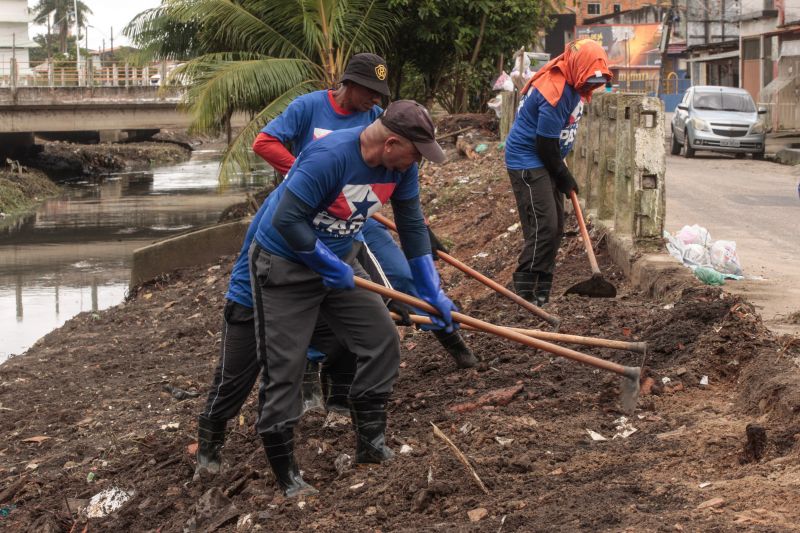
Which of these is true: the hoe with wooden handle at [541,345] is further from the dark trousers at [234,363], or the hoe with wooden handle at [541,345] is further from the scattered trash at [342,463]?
the scattered trash at [342,463]

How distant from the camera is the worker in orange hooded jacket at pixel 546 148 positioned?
293 inches

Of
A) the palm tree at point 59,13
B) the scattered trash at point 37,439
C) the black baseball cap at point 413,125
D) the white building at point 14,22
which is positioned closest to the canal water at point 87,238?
the scattered trash at point 37,439

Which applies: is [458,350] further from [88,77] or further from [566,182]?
[88,77]

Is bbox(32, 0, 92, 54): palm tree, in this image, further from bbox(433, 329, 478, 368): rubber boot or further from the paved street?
bbox(433, 329, 478, 368): rubber boot

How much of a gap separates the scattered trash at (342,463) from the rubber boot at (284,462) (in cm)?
29

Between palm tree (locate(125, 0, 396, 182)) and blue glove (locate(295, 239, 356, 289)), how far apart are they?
13.1 m

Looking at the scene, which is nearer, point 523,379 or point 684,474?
point 684,474

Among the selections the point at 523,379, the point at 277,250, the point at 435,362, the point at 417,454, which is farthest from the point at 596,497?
the point at 435,362

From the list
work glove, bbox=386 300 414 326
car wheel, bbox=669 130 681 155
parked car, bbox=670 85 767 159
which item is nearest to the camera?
work glove, bbox=386 300 414 326

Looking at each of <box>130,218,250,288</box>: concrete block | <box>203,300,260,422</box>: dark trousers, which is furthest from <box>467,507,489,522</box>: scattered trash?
<box>130,218,250,288</box>: concrete block

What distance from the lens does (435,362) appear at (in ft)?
24.0

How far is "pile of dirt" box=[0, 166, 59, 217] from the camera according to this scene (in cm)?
3084

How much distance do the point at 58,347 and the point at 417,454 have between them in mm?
8018

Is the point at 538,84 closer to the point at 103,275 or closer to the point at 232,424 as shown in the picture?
the point at 232,424
